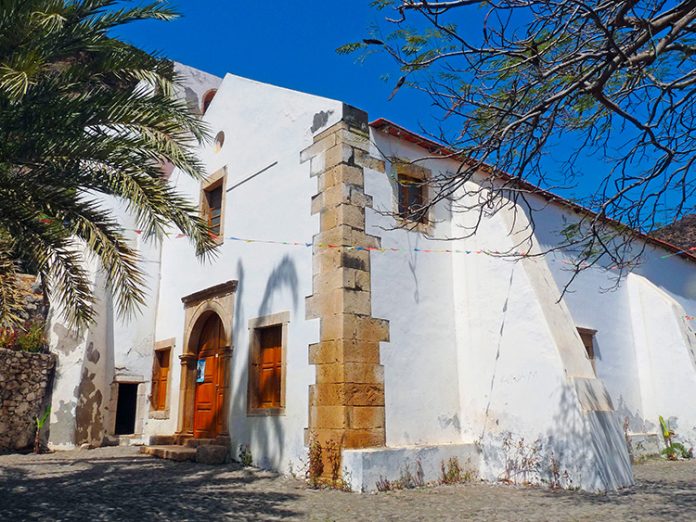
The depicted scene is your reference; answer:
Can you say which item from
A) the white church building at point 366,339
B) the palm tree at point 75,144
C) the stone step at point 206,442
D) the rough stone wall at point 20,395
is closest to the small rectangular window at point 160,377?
the white church building at point 366,339

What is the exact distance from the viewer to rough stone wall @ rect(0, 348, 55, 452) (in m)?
9.96

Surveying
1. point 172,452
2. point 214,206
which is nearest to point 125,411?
point 172,452

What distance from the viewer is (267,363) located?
8438 mm

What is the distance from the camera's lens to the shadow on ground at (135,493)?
17.3ft

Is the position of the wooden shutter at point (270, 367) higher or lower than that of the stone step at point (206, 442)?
higher

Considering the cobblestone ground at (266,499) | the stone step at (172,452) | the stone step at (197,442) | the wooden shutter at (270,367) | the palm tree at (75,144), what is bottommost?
the cobblestone ground at (266,499)

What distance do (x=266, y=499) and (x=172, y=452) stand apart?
3.33m

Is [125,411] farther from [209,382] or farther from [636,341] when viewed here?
[636,341]

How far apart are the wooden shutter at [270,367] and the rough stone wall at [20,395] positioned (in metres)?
4.50

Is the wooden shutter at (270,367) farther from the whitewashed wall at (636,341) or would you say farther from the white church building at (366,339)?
the whitewashed wall at (636,341)

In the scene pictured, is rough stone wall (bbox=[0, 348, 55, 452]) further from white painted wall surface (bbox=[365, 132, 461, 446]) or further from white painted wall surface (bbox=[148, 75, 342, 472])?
white painted wall surface (bbox=[365, 132, 461, 446])

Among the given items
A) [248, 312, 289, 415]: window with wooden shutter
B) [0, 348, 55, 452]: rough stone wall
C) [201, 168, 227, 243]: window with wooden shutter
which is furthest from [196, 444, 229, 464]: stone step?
[0, 348, 55, 452]: rough stone wall

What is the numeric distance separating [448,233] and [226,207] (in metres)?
3.64

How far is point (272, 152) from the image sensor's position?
363 inches
